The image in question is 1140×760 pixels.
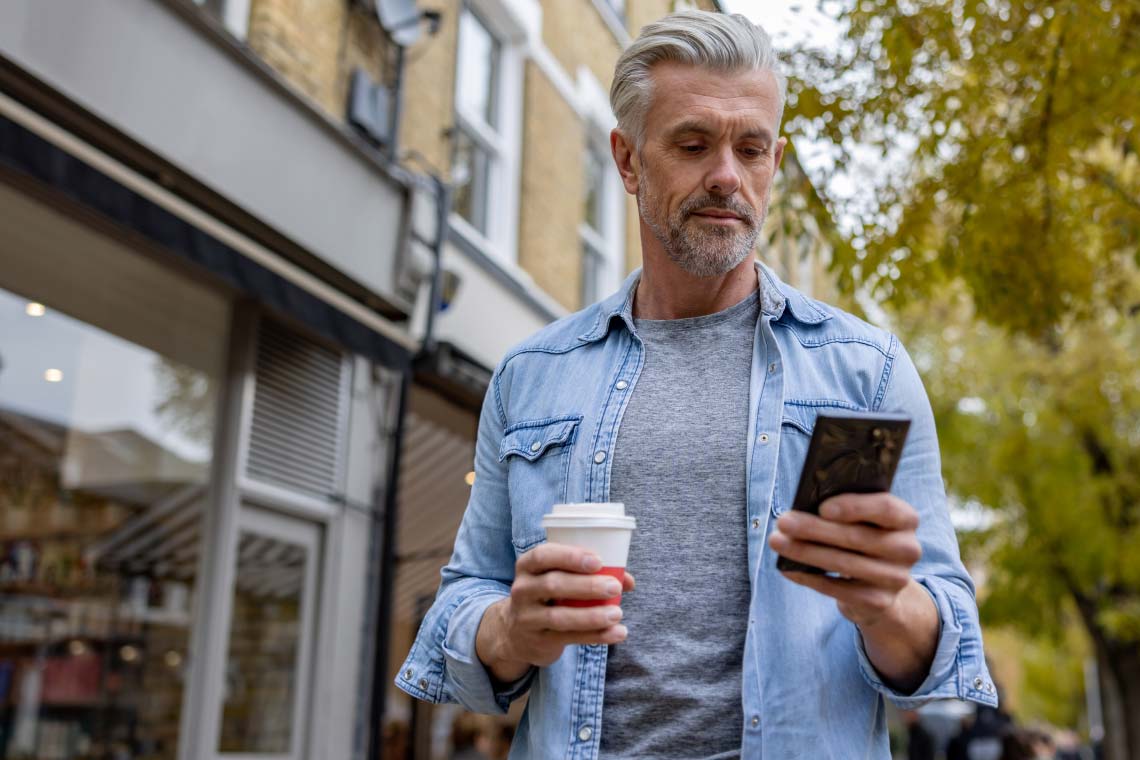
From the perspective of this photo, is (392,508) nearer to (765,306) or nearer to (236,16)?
(236,16)

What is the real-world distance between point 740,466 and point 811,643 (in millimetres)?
283

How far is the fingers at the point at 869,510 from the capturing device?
1385 millimetres

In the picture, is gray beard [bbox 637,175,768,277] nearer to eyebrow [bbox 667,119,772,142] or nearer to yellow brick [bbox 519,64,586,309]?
eyebrow [bbox 667,119,772,142]

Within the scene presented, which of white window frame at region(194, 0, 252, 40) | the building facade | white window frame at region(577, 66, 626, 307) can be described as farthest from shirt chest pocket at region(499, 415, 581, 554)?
white window frame at region(577, 66, 626, 307)

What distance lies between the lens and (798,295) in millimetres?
2064

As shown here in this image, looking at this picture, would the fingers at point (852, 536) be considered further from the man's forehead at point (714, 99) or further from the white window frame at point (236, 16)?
the white window frame at point (236, 16)

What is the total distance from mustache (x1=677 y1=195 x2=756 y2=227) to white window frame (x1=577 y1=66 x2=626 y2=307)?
31.8 ft

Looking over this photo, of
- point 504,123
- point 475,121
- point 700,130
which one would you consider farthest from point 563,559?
point 504,123

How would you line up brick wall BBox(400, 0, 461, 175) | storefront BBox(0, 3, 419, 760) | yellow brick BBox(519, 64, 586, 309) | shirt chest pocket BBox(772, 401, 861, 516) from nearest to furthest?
shirt chest pocket BBox(772, 401, 861, 516) < storefront BBox(0, 3, 419, 760) < brick wall BBox(400, 0, 461, 175) < yellow brick BBox(519, 64, 586, 309)

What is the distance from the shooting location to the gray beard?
1.96m

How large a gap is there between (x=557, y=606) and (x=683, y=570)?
340 mm

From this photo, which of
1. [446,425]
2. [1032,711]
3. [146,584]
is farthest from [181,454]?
[1032,711]

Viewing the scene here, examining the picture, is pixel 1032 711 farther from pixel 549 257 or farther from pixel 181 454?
pixel 181 454

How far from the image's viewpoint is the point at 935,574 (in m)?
1.72
